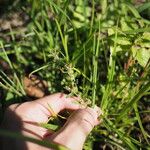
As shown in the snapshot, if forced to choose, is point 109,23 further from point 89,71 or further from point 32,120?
point 32,120

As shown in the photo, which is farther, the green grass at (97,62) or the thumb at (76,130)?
the green grass at (97,62)

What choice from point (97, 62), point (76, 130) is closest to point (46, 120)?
point (76, 130)

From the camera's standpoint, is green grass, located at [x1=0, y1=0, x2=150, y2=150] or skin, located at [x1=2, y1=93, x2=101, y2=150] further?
green grass, located at [x1=0, y1=0, x2=150, y2=150]

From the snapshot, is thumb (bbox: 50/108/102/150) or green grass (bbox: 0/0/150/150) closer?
thumb (bbox: 50/108/102/150)
